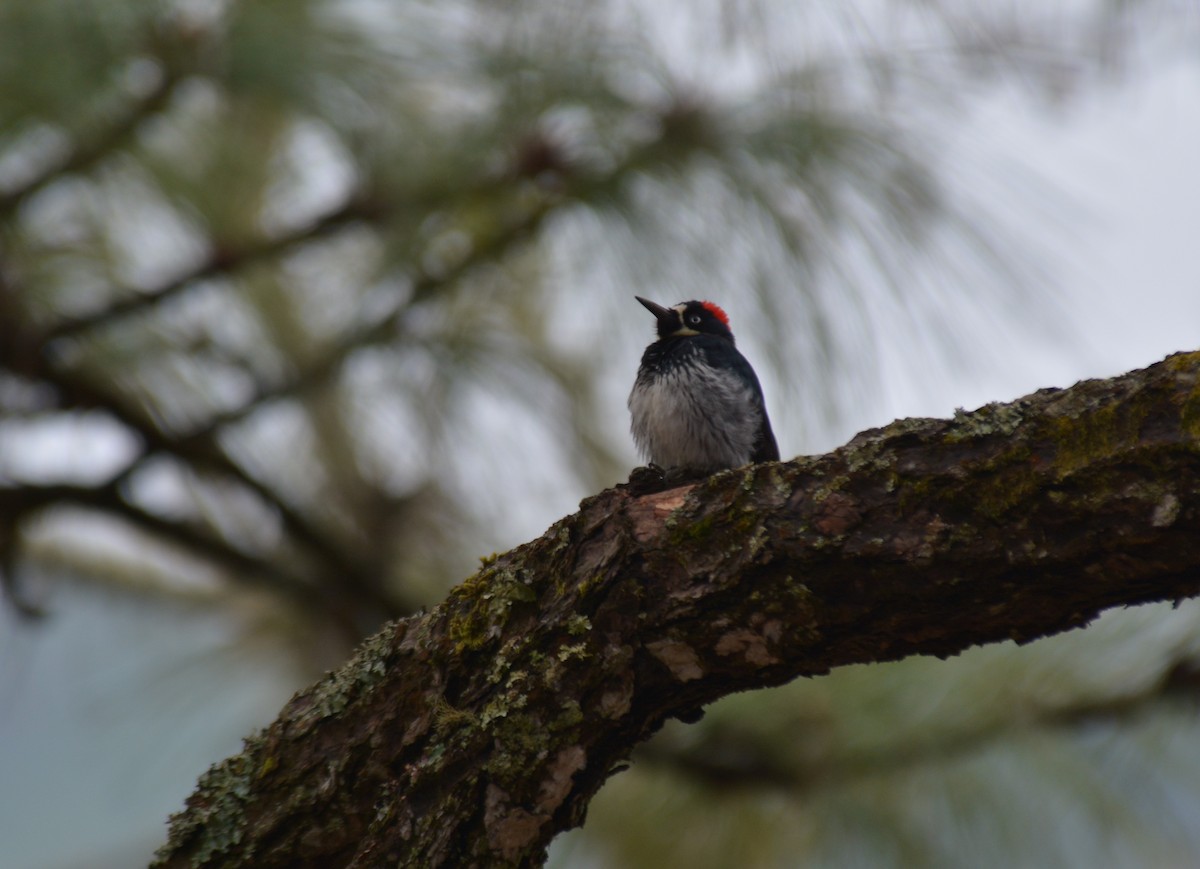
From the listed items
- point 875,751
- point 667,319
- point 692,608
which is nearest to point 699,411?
point 667,319

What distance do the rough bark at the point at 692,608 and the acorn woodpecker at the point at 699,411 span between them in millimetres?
1488

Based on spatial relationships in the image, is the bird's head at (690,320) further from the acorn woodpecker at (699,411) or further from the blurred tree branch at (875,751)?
the blurred tree branch at (875,751)

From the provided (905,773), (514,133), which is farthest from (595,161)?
(905,773)

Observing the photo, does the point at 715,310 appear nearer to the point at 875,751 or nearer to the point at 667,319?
the point at 667,319

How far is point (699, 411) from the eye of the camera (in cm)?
340

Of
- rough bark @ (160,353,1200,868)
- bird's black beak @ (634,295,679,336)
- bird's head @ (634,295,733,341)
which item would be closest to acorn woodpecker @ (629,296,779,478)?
bird's black beak @ (634,295,679,336)

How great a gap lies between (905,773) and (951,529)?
1.83 meters

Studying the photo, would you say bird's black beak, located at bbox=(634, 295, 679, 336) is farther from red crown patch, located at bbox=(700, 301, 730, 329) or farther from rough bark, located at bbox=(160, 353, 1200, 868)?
rough bark, located at bbox=(160, 353, 1200, 868)

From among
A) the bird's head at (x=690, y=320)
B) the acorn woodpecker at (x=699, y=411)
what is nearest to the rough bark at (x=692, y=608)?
the acorn woodpecker at (x=699, y=411)

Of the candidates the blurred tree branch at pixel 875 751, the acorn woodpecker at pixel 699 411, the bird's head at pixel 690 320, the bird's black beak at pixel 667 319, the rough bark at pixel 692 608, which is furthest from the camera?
the bird's head at pixel 690 320

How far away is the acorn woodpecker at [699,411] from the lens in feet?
11.1

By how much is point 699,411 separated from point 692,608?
170 centimetres

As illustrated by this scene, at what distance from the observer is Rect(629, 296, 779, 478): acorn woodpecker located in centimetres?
340

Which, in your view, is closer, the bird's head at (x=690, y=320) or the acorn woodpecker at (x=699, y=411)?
the acorn woodpecker at (x=699, y=411)
